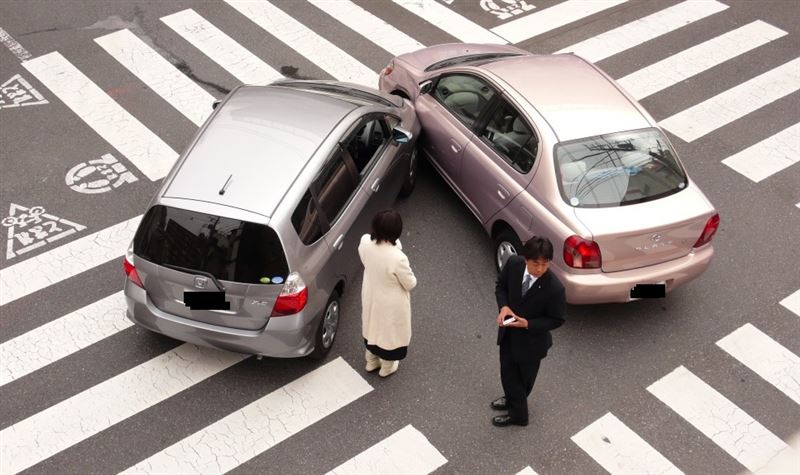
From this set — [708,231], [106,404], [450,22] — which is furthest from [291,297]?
[450,22]

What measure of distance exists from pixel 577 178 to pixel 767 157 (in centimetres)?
363

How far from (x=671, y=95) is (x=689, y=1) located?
2.87 m

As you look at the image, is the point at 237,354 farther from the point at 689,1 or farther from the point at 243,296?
the point at 689,1

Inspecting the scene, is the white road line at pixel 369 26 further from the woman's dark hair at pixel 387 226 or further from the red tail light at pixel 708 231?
the woman's dark hair at pixel 387 226

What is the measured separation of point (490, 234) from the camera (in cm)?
830

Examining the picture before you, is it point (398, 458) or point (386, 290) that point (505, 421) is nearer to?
point (398, 458)

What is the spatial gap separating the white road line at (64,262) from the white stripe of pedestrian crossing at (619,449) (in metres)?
4.46

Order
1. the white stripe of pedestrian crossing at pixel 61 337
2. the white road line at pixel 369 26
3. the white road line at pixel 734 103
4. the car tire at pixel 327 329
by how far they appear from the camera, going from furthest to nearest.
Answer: the white road line at pixel 369 26 < the white road line at pixel 734 103 < the white stripe of pedestrian crossing at pixel 61 337 < the car tire at pixel 327 329

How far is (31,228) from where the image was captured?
28.4 feet

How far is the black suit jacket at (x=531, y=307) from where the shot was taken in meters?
5.82

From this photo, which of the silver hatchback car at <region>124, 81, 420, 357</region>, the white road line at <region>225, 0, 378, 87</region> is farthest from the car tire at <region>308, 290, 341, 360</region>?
the white road line at <region>225, 0, 378, 87</region>

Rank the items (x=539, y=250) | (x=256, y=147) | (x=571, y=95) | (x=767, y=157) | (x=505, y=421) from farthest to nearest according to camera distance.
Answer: (x=767, y=157) → (x=571, y=95) → (x=256, y=147) → (x=505, y=421) → (x=539, y=250)

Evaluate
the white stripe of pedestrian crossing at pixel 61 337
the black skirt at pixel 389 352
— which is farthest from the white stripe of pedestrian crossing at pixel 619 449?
the white stripe of pedestrian crossing at pixel 61 337

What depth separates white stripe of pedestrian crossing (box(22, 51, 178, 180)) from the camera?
963cm
